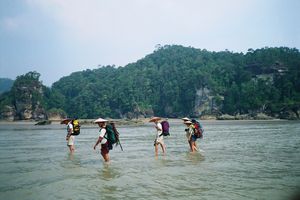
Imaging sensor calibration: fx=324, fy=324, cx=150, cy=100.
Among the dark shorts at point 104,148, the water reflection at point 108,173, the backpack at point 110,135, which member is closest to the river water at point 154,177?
the water reflection at point 108,173

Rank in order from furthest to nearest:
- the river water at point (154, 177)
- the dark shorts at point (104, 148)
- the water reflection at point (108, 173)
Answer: the dark shorts at point (104, 148), the water reflection at point (108, 173), the river water at point (154, 177)

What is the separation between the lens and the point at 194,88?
121 meters

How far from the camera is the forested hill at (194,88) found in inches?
4063

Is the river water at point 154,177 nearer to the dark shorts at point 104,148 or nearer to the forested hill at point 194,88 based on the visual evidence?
the dark shorts at point 104,148

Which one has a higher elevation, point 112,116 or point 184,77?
point 184,77

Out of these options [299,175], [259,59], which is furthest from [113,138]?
[259,59]

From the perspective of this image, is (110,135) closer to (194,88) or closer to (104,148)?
(104,148)

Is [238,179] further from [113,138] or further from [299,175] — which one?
[113,138]

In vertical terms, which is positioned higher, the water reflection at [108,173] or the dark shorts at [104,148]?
the dark shorts at [104,148]

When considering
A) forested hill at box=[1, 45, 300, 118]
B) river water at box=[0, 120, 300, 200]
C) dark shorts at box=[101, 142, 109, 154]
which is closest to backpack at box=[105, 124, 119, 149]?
dark shorts at box=[101, 142, 109, 154]

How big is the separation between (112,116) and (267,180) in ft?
412

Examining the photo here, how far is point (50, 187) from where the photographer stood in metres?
9.08

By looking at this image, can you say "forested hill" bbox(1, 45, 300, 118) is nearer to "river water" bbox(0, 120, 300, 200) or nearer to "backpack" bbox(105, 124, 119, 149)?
"river water" bbox(0, 120, 300, 200)

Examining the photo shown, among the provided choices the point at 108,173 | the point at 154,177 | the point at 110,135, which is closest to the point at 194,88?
the point at 110,135
